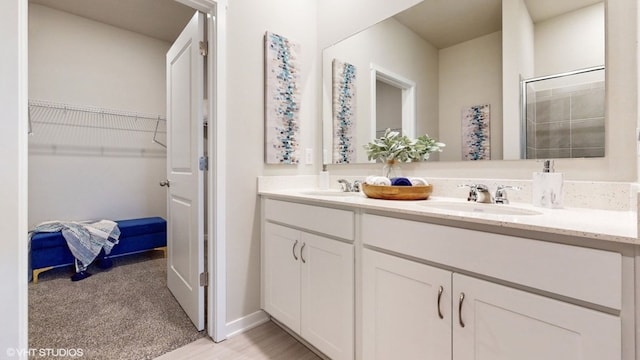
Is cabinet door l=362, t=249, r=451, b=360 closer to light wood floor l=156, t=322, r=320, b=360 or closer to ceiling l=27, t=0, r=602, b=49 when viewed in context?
light wood floor l=156, t=322, r=320, b=360

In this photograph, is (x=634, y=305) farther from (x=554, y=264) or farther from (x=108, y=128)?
(x=108, y=128)

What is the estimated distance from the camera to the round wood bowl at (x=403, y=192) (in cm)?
139

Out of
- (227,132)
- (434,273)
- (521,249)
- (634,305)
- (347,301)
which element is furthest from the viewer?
(227,132)

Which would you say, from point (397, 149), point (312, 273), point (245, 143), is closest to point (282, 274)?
point (312, 273)

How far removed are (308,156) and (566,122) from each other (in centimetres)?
146

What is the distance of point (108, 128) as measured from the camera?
10.9 ft

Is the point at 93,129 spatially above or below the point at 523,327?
above

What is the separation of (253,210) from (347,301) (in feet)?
2.85

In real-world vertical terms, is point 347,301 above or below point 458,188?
below

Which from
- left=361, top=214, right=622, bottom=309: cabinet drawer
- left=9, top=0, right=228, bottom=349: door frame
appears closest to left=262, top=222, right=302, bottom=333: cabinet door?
left=9, top=0, right=228, bottom=349: door frame

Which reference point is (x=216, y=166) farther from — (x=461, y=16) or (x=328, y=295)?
(x=461, y=16)

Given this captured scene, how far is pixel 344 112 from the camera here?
6.77 ft

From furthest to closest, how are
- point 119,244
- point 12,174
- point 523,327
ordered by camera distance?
point 119,244 < point 12,174 < point 523,327

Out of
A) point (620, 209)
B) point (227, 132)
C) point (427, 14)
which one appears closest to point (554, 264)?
point (620, 209)
